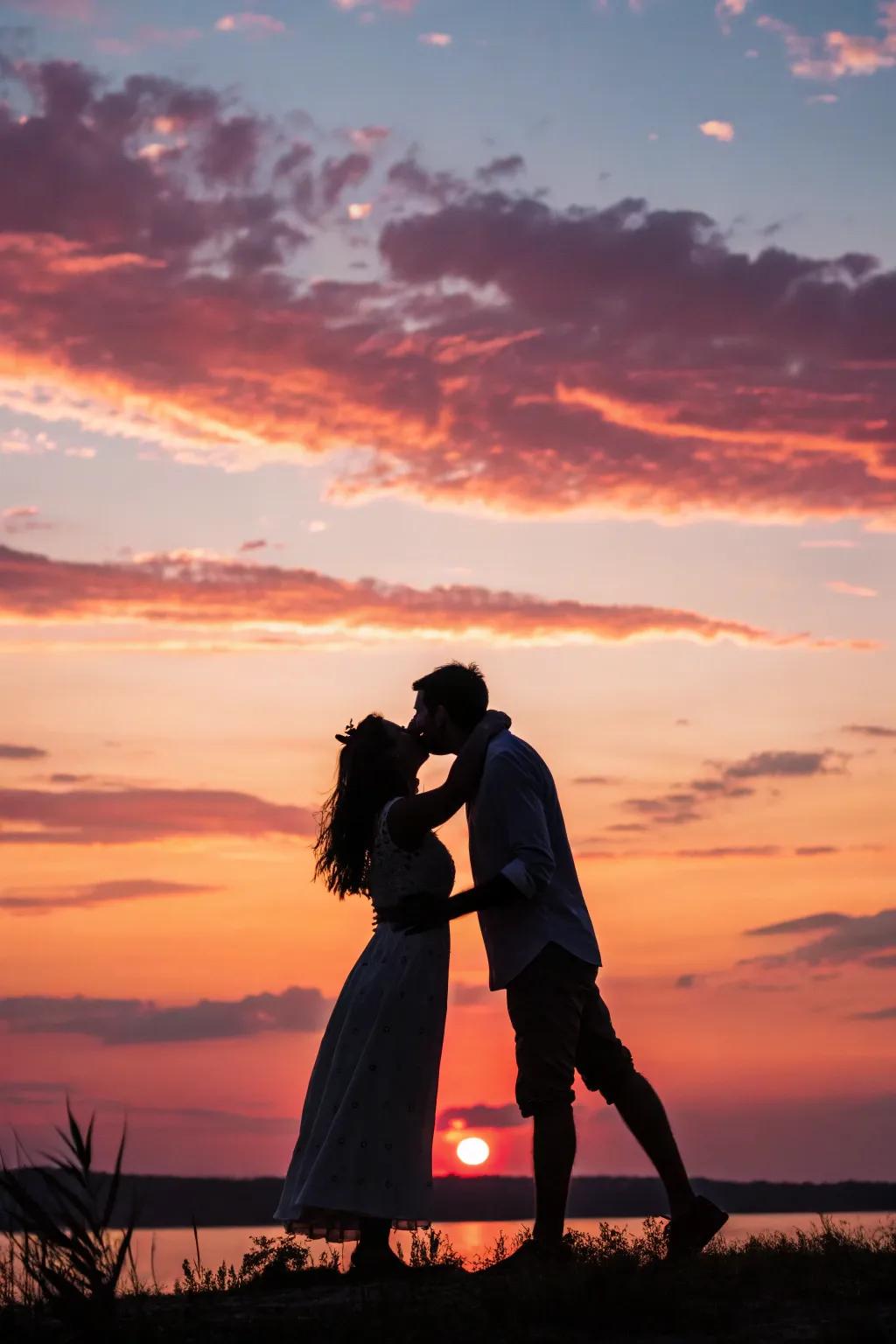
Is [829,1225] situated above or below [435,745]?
below

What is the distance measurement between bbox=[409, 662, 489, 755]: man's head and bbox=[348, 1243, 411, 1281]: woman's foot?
2378 mm

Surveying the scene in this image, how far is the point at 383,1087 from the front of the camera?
7.23m

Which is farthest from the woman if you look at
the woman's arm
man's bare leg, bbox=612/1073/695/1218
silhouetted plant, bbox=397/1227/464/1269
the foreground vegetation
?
man's bare leg, bbox=612/1073/695/1218

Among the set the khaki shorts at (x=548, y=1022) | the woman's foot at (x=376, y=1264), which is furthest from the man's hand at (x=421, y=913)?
the woman's foot at (x=376, y=1264)

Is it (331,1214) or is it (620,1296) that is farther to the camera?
(331,1214)

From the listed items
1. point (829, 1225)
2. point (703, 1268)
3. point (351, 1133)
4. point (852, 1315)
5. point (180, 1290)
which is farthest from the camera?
point (829, 1225)

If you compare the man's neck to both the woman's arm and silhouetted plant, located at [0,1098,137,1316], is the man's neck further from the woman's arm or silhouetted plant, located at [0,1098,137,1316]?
silhouetted plant, located at [0,1098,137,1316]

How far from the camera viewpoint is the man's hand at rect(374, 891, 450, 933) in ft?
23.1

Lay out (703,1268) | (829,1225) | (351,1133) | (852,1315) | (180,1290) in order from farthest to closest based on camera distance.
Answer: (829,1225) → (180,1290) → (351,1133) → (703,1268) → (852,1315)

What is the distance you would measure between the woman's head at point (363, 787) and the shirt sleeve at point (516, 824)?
46 cm

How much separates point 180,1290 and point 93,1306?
2.12 m

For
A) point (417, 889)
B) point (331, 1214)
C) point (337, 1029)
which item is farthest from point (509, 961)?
point (331, 1214)

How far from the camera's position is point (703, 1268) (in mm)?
6719

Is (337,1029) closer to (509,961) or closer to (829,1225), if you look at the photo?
(509,961)
